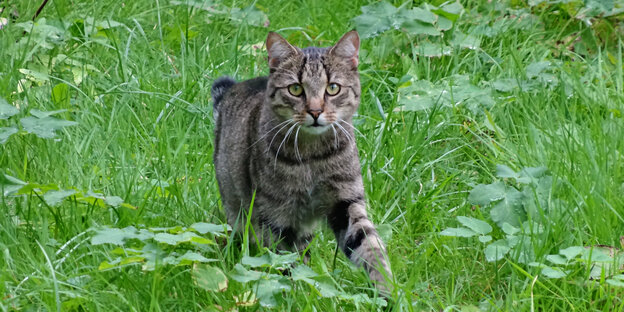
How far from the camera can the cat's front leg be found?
332 centimetres

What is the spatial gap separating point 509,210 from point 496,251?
345mm

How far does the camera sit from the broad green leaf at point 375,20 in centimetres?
534

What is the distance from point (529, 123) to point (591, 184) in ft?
2.73

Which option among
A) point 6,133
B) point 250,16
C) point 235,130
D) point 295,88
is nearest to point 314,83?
point 295,88

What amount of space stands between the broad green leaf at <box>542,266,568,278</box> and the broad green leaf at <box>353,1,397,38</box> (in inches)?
102

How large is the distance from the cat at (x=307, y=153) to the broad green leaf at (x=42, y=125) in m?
0.86

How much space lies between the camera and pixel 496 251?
3248mm

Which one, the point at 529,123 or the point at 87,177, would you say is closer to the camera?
the point at 87,177

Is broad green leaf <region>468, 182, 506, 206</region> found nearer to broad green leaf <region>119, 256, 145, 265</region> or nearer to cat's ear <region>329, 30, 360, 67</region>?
cat's ear <region>329, 30, 360, 67</region>

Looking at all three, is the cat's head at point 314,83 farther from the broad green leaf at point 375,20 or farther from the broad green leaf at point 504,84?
the broad green leaf at point 375,20

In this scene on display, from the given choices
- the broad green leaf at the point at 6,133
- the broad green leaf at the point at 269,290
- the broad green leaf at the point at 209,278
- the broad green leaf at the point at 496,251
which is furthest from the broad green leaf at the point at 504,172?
the broad green leaf at the point at 6,133

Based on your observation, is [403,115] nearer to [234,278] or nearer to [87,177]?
[87,177]

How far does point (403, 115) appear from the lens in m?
4.83

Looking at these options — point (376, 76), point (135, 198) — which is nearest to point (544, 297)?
point (135, 198)
